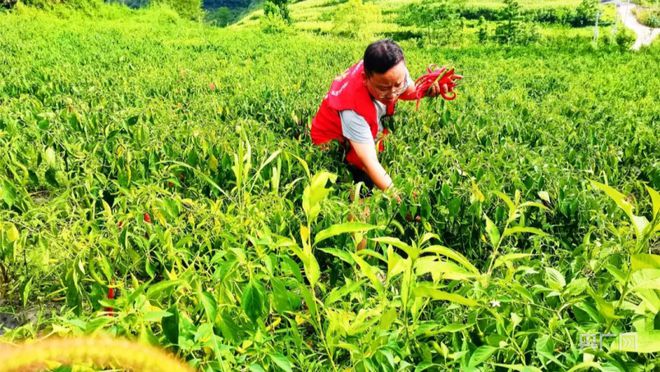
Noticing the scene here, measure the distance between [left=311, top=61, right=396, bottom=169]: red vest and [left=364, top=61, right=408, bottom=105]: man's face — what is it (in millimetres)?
64

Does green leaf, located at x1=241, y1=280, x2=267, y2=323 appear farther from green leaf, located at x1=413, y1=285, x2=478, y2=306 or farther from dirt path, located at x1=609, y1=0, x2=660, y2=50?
dirt path, located at x1=609, y1=0, x2=660, y2=50

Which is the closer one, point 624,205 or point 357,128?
point 624,205

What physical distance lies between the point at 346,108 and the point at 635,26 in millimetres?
11886

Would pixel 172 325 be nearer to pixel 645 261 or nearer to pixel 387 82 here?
pixel 645 261

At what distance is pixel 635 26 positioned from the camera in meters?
11.9

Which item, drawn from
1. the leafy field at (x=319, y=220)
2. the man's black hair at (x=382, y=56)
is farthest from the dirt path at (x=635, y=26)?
the man's black hair at (x=382, y=56)

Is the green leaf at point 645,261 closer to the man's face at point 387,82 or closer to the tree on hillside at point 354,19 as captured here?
the man's face at point 387,82

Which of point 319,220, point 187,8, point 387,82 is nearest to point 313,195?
point 319,220

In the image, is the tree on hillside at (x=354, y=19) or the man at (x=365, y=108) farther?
the tree on hillside at (x=354, y=19)

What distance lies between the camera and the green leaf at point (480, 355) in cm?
117

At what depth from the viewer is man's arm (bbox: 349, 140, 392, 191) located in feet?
9.11

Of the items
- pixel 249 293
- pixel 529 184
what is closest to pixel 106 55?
pixel 529 184

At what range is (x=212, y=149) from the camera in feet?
9.79

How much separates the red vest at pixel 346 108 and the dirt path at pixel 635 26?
942 cm
